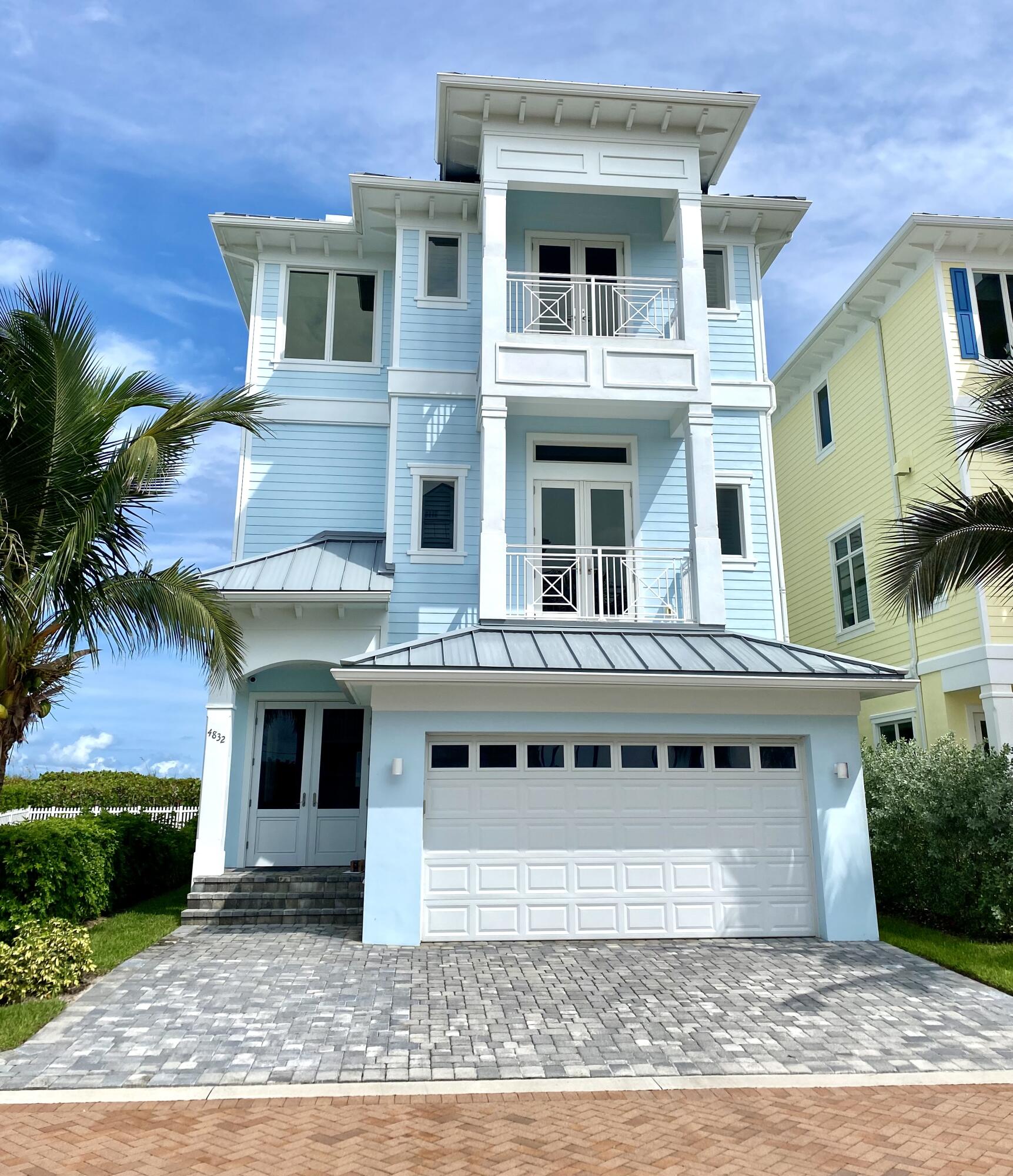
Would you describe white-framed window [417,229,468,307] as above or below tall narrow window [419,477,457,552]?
above

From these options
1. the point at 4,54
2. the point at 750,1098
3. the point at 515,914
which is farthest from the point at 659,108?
the point at 750,1098

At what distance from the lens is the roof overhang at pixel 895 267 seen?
15.8 metres

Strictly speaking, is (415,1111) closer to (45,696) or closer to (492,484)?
(45,696)

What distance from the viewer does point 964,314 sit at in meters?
16.2

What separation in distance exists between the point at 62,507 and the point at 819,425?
56.9ft

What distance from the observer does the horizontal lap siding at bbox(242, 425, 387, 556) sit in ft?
48.1

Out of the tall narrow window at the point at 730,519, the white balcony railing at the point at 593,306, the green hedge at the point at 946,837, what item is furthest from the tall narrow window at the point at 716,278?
the green hedge at the point at 946,837

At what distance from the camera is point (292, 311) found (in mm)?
15555

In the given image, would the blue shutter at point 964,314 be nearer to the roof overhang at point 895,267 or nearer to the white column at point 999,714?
the roof overhang at point 895,267

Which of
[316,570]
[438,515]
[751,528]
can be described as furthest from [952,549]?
[316,570]

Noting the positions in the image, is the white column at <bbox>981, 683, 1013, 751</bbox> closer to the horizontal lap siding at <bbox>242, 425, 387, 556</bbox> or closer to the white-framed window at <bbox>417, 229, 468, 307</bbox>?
the horizontal lap siding at <bbox>242, 425, 387, 556</bbox>

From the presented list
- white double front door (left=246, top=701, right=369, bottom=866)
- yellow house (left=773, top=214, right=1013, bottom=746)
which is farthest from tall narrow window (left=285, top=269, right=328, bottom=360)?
yellow house (left=773, top=214, right=1013, bottom=746)

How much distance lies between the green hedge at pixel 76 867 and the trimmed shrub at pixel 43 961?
91 cm

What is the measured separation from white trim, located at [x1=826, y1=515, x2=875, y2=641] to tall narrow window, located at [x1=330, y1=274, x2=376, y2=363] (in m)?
10.8
